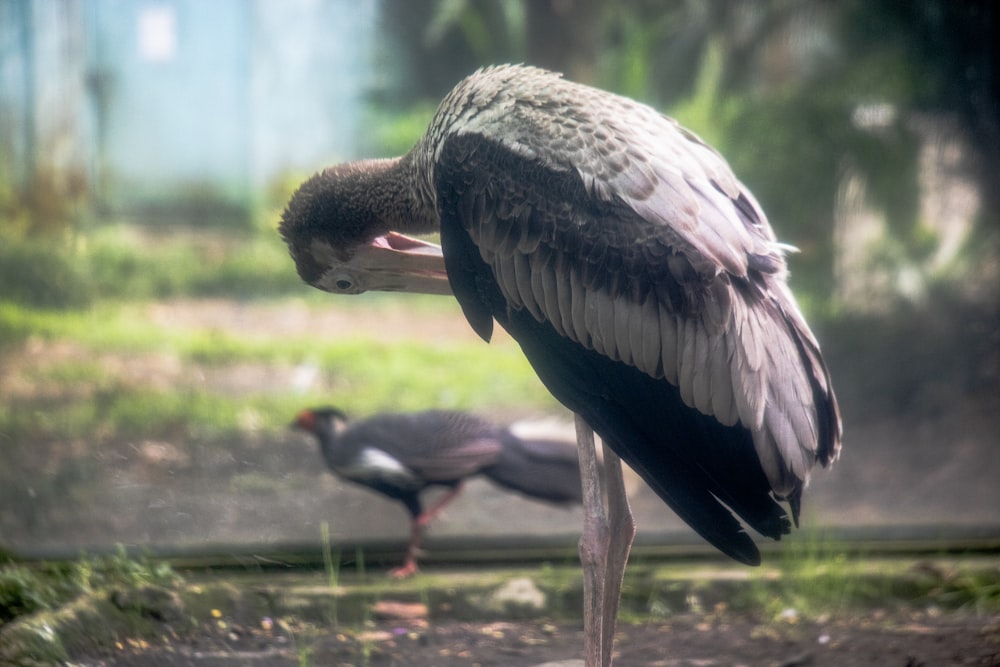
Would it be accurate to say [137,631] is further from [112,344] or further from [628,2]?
[628,2]

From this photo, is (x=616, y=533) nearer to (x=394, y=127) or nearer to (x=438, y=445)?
(x=438, y=445)

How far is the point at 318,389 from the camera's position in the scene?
4312mm

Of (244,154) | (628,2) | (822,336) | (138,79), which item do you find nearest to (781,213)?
(822,336)

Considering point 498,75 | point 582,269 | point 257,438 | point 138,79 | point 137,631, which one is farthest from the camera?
point 257,438

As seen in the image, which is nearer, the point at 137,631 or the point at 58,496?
the point at 137,631

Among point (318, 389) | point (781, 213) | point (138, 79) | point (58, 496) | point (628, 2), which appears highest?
point (628, 2)

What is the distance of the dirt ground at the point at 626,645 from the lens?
3100mm

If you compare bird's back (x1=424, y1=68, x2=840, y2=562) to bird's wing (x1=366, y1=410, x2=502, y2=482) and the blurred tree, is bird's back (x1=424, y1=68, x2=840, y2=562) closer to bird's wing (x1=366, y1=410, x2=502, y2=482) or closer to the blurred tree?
bird's wing (x1=366, y1=410, x2=502, y2=482)

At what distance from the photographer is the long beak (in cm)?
308

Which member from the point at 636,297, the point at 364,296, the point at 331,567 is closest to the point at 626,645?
the point at 331,567

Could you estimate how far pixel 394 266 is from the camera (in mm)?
3121

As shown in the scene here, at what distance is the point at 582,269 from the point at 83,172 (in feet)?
7.08

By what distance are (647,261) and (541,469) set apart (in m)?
1.65

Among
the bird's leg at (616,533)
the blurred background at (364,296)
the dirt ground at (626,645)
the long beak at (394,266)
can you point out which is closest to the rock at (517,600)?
the dirt ground at (626,645)
